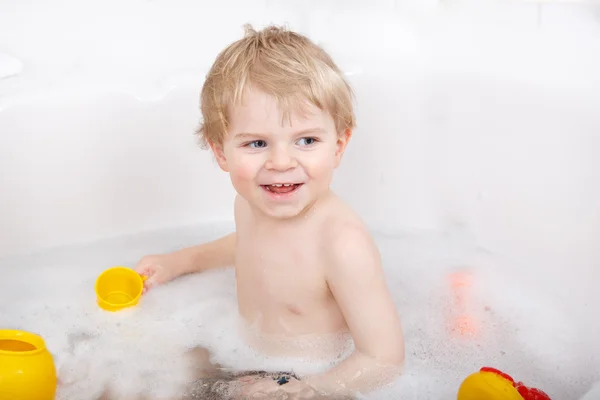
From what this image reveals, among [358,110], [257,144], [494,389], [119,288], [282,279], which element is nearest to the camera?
[494,389]

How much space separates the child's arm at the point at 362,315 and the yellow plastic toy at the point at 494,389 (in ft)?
0.48

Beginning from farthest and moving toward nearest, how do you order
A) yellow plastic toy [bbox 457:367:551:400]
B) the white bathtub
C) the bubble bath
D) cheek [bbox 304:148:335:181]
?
1. the white bathtub
2. the bubble bath
3. cheek [bbox 304:148:335:181]
4. yellow plastic toy [bbox 457:367:551:400]

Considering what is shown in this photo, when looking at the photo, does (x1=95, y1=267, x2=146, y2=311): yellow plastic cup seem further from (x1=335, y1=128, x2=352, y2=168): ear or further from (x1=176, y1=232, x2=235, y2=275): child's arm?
(x1=335, y1=128, x2=352, y2=168): ear

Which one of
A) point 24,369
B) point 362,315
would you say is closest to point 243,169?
point 362,315

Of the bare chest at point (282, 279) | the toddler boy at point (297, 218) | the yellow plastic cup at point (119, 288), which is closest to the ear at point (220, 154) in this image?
the toddler boy at point (297, 218)

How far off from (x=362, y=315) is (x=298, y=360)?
0.54 feet

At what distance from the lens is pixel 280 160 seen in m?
1.08

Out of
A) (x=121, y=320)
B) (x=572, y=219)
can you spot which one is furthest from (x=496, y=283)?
(x=121, y=320)

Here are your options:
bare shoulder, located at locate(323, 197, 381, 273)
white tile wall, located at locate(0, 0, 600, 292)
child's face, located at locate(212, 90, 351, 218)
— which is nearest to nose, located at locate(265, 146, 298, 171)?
child's face, located at locate(212, 90, 351, 218)

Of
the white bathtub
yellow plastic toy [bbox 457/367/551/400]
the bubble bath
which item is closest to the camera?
yellow plastic toy [bbox 457/367/551/400]

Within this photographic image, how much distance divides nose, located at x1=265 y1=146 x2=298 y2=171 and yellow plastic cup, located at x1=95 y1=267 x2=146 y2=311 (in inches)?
15.0

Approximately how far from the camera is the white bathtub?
136 centimetres

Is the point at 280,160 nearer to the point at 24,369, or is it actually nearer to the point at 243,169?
the point at 243,169

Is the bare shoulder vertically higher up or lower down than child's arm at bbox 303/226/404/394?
higher up
